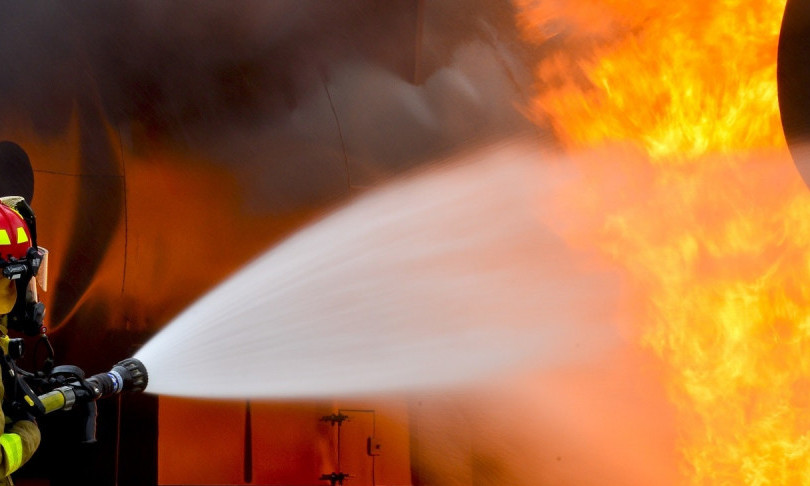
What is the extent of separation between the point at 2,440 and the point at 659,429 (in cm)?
393

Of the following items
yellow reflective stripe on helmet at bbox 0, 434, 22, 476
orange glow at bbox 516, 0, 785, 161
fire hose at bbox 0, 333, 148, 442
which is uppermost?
orange glow at bbox 516, 0, 785, 161

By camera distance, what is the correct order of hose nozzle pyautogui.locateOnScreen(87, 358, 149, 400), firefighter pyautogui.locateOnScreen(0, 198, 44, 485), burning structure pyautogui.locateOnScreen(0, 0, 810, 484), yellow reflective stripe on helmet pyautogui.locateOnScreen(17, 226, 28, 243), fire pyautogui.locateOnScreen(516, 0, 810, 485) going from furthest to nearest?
fire pyautogui.locateOnScreen(516, 0, 810, 485), burning structure pyautogui.locateOnScreen(0, 0, 810, 484), hose nozzle pyautogui.locateOnScreen(87, 358, 149, 400), yellow reflective stripe on helmet pyautogui.locateOnScreen(17, 226, 28, 243), firefighter pyautogui.locateOnScreen(0, 198, 44, 485)

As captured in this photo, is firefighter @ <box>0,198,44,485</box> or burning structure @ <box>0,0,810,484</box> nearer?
firefighter @ <box>0,198,44,485</box>

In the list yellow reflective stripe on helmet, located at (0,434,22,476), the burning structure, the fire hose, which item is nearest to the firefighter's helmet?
the fire hose

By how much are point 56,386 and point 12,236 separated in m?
0.52

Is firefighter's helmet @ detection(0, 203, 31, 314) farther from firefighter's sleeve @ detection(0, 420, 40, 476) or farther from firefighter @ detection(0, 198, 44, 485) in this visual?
firefighter's sleeve @ detection(0, 420, 40, 476)

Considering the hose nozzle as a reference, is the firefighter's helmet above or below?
above

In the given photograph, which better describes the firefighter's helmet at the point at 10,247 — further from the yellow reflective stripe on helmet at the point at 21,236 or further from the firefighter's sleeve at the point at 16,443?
the firefighter's sleeve at the point at 16,443

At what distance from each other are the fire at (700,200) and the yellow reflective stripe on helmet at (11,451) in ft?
12.0

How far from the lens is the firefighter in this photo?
235 centimetres

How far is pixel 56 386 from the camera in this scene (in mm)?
2596

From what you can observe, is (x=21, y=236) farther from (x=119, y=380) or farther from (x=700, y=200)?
(x=700, y=200)

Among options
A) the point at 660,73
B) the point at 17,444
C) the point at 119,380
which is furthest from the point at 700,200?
the point at 17,444

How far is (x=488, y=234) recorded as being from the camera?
4.98 meters
